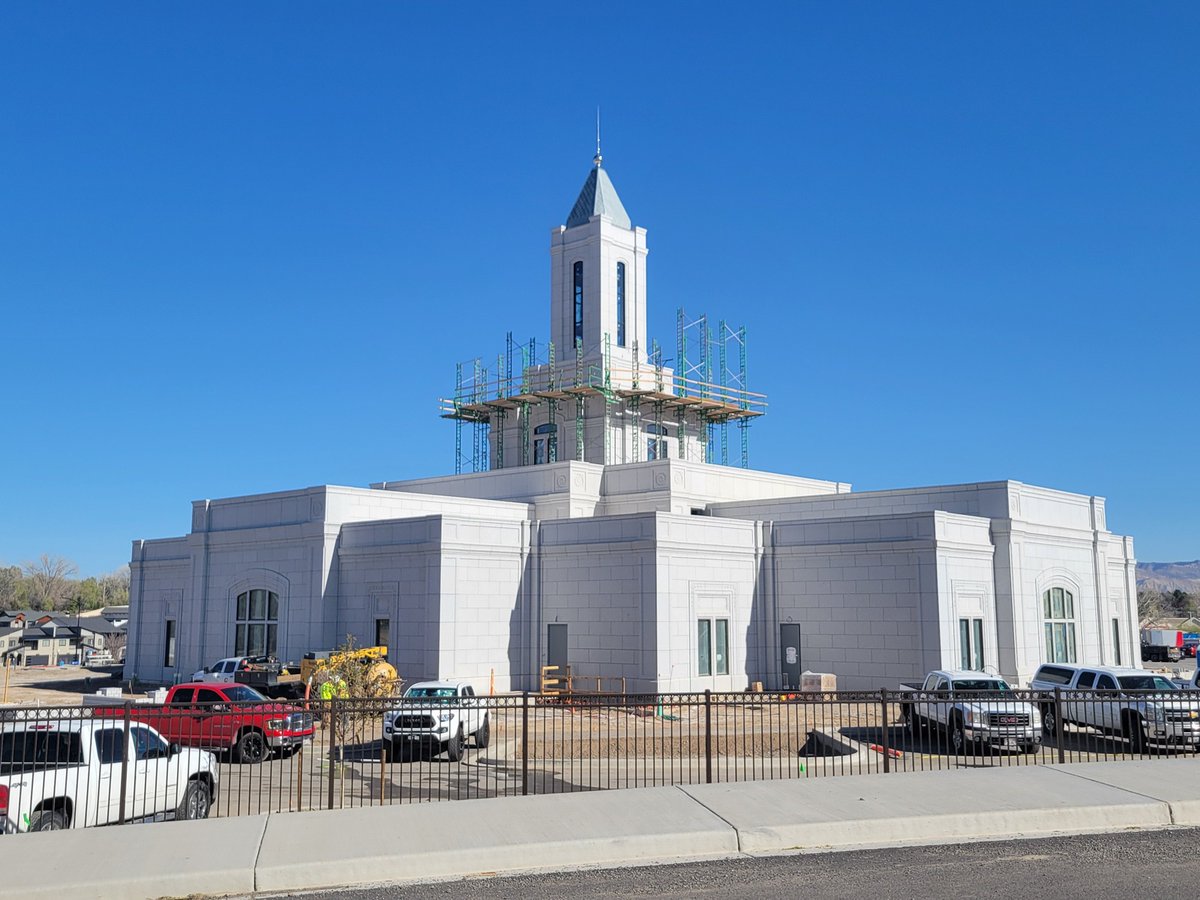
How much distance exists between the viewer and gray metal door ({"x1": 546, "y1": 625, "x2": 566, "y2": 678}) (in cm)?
3531

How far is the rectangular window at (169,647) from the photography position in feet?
137

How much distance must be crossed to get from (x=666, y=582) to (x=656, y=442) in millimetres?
14323

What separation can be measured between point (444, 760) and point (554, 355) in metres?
26.9

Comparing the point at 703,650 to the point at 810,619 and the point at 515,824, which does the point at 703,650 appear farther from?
the point at 515,824

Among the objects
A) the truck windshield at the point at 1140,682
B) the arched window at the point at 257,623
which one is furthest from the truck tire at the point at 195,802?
the arched window at the point at 257,623

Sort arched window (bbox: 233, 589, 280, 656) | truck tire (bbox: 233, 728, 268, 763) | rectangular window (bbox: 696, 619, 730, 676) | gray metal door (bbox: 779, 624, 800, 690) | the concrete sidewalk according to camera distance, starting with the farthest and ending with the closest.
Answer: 1. arched window (bbox: 233, 589, 280, 656)
2. gray metal door (bbox: 779, 624, 800, 690)
3. rectangular window (bbox: 696, 619, 730, 676)
4. truck tire (bbox: 233, 728, 268, 763)
5. the concrete sidewalk

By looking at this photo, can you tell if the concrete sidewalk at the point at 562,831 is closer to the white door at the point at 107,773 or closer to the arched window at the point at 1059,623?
the white door at the point at 107,773

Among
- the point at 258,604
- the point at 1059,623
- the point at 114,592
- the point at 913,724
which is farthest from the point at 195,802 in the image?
the point at 114,592

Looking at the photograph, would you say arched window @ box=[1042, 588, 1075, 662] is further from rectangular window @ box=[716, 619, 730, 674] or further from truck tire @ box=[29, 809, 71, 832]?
truck tire @ box=[29, 809, 71, 832]

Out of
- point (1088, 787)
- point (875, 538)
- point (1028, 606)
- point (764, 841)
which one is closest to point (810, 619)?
point (875, 538)

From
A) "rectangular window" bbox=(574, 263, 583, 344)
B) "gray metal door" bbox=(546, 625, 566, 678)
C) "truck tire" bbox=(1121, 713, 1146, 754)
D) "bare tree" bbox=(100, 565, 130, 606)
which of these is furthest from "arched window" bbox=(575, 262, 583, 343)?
"bare tree" bbox=(100, 565, 130, 606)

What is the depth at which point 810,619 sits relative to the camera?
3500cm

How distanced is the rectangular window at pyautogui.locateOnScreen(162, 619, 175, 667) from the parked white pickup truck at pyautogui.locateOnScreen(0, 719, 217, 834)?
29438 millimetres

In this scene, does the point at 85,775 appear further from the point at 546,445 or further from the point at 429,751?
the point at 546,445
